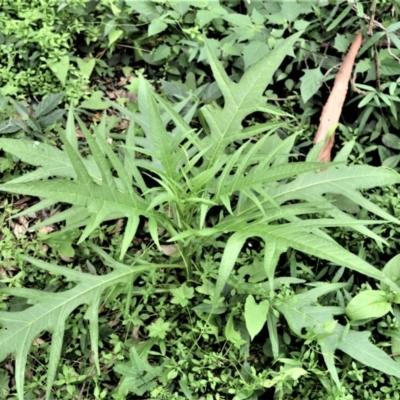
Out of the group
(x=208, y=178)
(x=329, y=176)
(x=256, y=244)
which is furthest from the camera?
(x=256, y=244)

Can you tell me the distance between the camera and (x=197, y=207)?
2.06 metres

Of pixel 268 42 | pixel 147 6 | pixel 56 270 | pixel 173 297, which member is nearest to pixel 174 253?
pixel 173 297

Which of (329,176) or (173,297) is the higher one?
(329,176)

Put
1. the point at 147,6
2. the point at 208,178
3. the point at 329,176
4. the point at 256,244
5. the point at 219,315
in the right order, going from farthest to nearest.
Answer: the point at 147,6
the point at 256,244
the point at 219,315
the point at 329,176
the point at 208,178

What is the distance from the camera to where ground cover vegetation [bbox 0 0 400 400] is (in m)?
1.85

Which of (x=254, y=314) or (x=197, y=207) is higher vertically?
(x=197, y=207)

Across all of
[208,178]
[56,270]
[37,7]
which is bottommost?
[56,270]

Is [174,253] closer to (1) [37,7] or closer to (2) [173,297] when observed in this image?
(2) [173,297]

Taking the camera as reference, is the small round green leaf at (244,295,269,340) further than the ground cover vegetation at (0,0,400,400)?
Yes

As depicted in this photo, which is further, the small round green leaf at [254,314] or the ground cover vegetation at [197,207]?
the small round green leaf at [254,314]

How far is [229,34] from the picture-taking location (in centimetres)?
276

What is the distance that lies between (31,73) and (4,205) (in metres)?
0.74

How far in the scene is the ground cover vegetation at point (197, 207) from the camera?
185 cm

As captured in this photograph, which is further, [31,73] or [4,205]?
[31,73]
